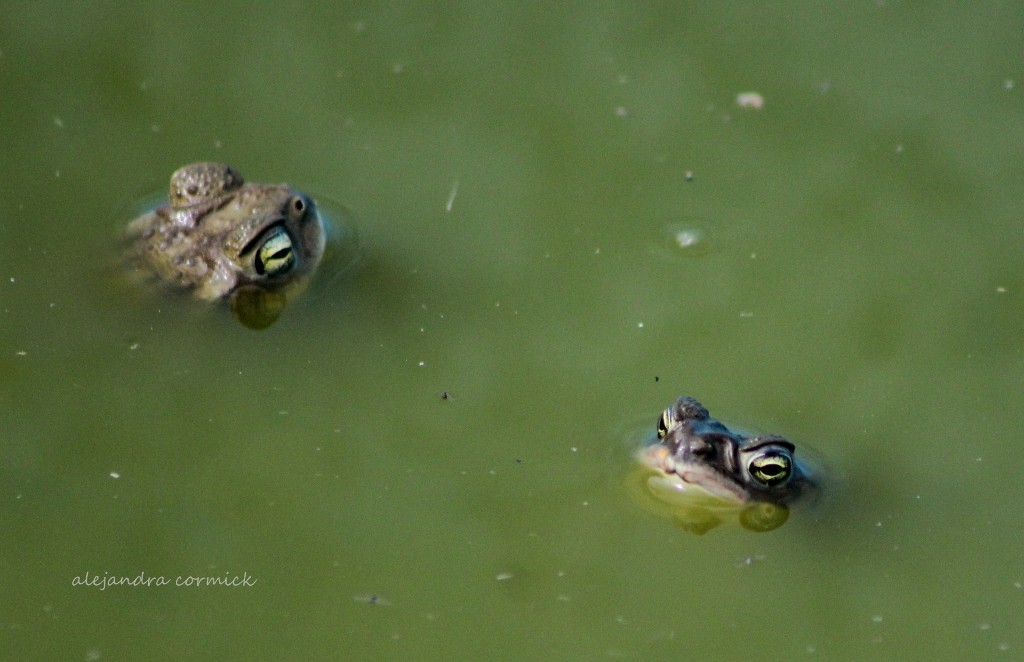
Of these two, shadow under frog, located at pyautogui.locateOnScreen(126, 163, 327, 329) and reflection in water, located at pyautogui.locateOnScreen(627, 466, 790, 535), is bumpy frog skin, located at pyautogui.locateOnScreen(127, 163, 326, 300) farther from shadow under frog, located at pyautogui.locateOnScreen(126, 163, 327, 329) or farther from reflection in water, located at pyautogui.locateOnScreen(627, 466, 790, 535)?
reflection in water, located at pyautogui.locateOnScreen(627, 466, 790, 535)

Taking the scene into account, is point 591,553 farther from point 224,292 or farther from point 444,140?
point 444,140

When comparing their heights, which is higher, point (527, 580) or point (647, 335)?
point (647, 335)

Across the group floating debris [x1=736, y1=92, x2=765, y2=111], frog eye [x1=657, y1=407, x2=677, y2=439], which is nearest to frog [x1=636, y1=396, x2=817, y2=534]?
frog eye [x1=657, y1=407, x2=677, y2=439]

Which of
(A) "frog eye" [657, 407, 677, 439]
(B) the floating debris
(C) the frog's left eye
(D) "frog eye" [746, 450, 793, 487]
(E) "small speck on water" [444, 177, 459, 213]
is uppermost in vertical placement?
(B) the floating debris

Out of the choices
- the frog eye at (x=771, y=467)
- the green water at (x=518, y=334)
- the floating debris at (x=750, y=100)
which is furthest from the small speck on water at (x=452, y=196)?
the frog eye at (x=771, y=467)

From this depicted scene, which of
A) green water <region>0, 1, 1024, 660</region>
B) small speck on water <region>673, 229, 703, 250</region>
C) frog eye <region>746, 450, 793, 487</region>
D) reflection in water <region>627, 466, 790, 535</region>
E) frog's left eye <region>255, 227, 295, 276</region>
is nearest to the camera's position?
green water <region>0, 1, 1024, 660</region>

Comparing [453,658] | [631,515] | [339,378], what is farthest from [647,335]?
[453,658]

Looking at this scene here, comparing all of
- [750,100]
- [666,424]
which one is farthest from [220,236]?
[750,100]
